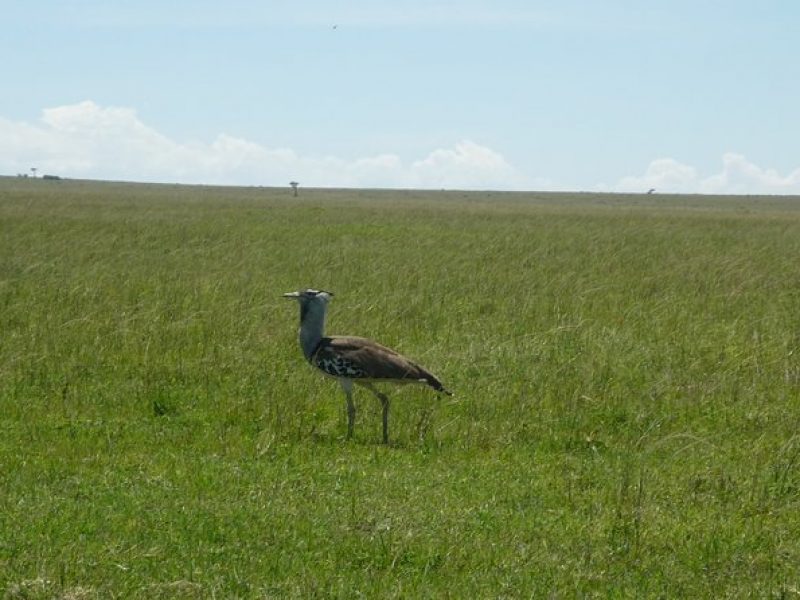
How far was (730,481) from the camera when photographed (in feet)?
22.0

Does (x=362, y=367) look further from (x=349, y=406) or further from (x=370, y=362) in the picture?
(x=349, y=406)

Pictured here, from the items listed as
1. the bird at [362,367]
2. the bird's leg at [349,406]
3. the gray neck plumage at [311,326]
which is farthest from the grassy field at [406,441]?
the gray neck plumage at [311,326]

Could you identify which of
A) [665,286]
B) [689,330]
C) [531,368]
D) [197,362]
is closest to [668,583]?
[531,368]

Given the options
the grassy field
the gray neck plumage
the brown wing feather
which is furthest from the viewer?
the gray neck plumage

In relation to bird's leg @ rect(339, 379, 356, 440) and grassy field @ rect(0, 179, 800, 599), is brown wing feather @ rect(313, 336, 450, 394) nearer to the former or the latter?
bird's leg @ rect(339, 379, 356, 440)

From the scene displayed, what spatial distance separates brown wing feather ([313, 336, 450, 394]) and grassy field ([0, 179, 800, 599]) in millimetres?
364

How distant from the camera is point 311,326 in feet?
26.7

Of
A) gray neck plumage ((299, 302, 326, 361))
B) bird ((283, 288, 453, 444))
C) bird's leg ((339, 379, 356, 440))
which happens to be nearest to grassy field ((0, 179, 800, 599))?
bird's leg ((339, 379, 356, 440))

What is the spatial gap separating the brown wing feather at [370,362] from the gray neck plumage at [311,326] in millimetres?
174

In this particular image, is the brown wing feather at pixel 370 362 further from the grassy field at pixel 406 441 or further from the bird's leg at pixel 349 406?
the grassy field at pixel 406 441

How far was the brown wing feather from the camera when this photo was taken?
7770 mm

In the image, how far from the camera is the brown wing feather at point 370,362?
306 inches

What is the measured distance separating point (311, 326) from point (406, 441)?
1.09 meters

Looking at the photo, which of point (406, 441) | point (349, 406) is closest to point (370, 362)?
point (349, 406)
